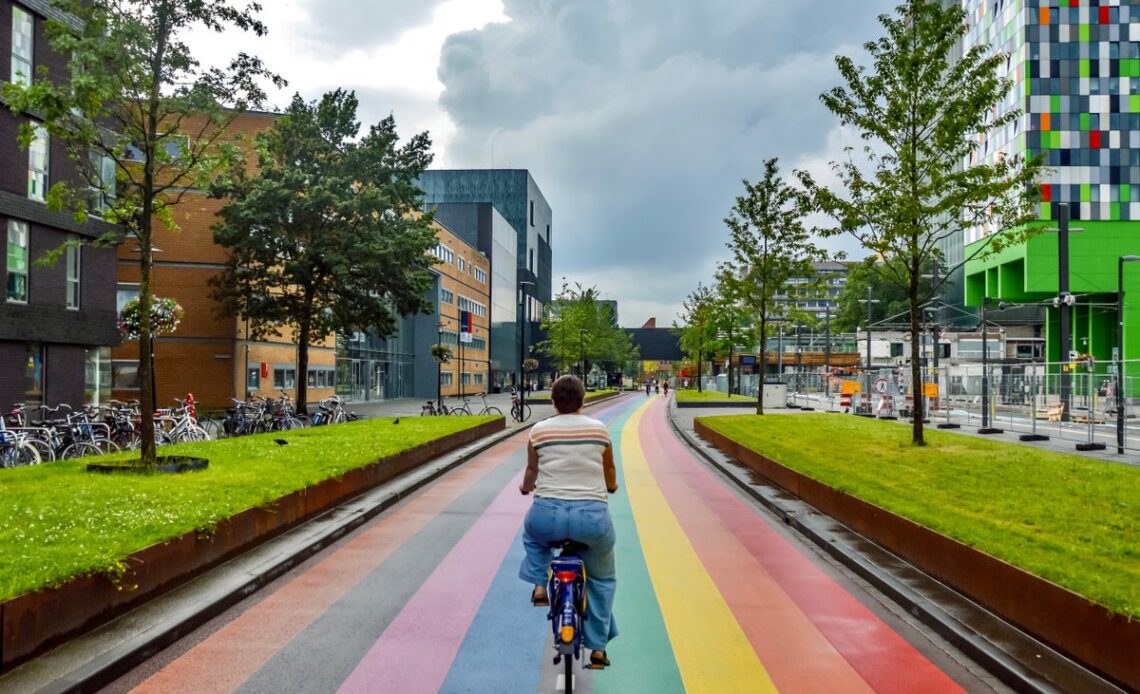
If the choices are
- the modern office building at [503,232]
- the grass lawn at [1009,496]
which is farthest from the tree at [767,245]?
the modern office building at [503,232]

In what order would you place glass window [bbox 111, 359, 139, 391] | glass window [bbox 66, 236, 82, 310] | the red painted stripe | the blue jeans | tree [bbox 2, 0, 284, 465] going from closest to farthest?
1. the blue jeans
2. the red painted stripe
3. tree [bbox 2, 0, 284, 465]
4. glass window [bbox 66, 236, 82, 310]
5. glass window [bbox 111, 359, 139, 391]

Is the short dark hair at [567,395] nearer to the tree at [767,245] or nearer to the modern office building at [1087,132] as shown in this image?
the tree at [767,245]

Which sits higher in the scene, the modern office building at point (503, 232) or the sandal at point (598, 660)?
the modern office building at point (503, 232)

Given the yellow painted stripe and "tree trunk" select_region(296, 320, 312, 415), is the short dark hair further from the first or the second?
"tree trunk" select_region(296, 320, 312, 415)

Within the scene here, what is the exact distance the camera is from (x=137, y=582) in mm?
6137

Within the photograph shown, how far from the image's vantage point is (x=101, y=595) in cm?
571

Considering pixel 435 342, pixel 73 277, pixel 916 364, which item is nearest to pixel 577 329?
pixel 435 342

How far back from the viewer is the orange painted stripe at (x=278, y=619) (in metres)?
5.04

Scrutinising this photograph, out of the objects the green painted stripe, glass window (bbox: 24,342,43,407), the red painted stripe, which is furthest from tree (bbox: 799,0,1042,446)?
glass window (bbox: 24,342,43,407)

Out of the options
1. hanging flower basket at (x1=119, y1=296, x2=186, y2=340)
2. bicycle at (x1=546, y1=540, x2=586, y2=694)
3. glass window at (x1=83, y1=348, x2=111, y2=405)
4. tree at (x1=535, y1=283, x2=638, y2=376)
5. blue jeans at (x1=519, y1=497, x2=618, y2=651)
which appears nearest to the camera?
bicycle at (x1=546, y1=540, x2=586, y2=694)

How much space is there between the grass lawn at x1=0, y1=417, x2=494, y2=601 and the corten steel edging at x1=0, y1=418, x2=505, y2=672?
0.10m

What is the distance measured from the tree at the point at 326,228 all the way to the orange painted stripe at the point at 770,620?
22.1 m

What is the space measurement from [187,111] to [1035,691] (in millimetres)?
12038

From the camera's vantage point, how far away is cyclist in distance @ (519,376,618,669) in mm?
4633
